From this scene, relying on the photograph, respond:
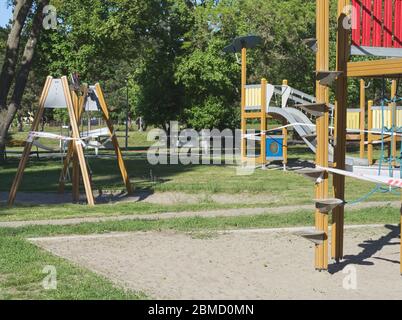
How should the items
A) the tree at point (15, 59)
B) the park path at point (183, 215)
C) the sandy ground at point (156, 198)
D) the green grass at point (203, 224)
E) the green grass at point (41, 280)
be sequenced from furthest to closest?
the tree at point (15, 59) → the sandy ground at point (156, 198) → the park path at point (183, 215) → the green grass at point (203, 224) → the green grass at point (41, 280)

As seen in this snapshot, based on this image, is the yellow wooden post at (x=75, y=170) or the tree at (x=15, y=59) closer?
the yellow wooden post at (x=75, y=170)

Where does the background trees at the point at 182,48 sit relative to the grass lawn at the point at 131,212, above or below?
above

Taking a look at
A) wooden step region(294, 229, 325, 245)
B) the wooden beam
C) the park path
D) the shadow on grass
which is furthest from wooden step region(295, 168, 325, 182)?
the park path

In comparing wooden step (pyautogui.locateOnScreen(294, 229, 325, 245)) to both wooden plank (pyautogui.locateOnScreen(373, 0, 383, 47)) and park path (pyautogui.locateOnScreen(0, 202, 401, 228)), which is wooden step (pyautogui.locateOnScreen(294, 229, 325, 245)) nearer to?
wooden plank (pyautogui.locateOnScreen(373, 0, 383, 47))

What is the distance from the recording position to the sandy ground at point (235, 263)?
6.95 metres

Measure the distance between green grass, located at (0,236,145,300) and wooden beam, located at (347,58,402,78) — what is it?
3633 mm

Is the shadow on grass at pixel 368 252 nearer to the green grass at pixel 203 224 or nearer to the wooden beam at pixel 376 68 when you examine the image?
the green grass at pixel 203 224

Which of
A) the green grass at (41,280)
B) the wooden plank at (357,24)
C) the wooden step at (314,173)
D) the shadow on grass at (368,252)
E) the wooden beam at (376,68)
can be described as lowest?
the shadow on grass at (368,252)

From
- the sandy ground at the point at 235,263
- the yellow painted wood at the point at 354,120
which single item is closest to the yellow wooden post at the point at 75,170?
the sandy ground at the point at 235,263

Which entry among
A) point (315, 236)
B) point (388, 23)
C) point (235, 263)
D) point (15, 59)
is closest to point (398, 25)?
point (388, 23)

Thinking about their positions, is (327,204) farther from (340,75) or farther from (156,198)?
(156,198)
